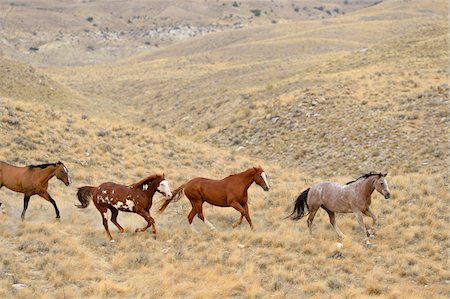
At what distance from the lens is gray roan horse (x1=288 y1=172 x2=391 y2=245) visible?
13.0 m

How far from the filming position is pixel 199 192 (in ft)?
45.8

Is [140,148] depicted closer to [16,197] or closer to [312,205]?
[16,197]

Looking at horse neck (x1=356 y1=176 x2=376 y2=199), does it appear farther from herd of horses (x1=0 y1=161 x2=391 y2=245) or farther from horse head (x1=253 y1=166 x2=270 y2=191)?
horse head (x1=253 y1=166 x2=270 y2=191)

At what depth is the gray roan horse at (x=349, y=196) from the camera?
511 inches

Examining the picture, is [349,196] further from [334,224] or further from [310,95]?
[310,95]

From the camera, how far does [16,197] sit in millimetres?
16312

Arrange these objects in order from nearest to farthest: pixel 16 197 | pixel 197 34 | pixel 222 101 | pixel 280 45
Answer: pixel 16 197
pixel 222 101
pixel 280 45
pixel 197 34

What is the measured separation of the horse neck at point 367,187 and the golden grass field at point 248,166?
4.40ft

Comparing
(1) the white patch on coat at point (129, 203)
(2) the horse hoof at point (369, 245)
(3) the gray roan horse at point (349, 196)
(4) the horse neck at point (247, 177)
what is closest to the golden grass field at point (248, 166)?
(2) the horse hoof at point (369, 245)

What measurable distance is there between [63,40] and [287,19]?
57501 mm

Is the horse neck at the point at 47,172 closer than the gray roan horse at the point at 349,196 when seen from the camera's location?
No

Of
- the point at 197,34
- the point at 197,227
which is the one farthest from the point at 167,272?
the point at 197,34

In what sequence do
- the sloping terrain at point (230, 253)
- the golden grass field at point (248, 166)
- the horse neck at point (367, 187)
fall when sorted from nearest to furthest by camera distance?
the sloping terrain at point (230, 253) < the golden grass field at point (248, 166) < the horse neck at point (367, 187)

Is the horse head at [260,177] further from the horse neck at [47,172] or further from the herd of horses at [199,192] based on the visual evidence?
the horse neck at [47,172]
